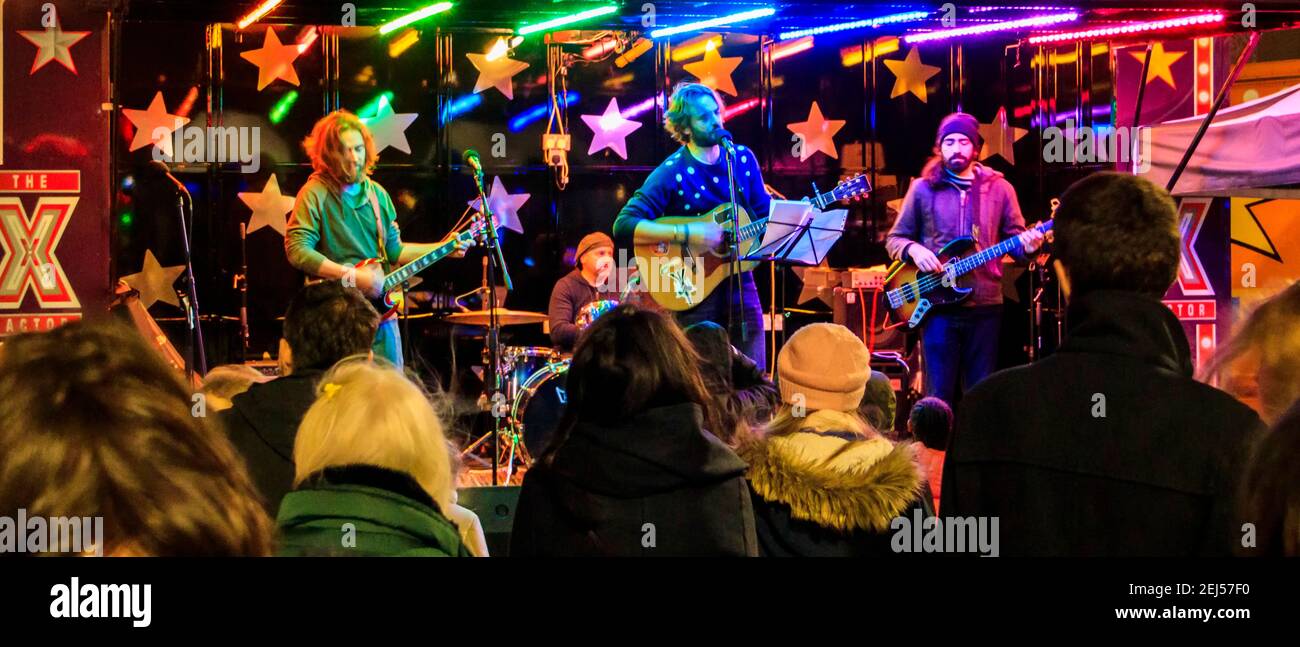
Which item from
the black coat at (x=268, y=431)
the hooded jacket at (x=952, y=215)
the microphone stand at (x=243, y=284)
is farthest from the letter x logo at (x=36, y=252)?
the hooded jacket at (x=952, y=215)

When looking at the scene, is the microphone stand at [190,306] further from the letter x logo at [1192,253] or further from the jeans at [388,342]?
the letter x logo at [1192,253]

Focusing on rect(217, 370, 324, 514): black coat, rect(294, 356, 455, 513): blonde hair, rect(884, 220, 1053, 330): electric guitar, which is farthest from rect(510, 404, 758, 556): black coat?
rect(884, 220, 1053, 330): electric guitar

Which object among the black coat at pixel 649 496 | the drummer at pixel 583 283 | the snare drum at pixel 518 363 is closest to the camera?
the black coat at pixel 649 496

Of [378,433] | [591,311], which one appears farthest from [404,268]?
[378,433]

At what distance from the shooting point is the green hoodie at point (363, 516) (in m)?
2.90

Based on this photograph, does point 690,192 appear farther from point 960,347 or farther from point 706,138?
point 960,347

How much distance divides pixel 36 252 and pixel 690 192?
421cm

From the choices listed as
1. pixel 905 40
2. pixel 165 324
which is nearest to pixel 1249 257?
pixel 905 40

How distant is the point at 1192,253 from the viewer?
11156 mm

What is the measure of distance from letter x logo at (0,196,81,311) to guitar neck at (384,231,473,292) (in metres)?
1.99

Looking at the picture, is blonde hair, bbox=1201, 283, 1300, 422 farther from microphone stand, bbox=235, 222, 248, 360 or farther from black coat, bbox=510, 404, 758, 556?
microphone stand, bbox=235, 222, 248, 360

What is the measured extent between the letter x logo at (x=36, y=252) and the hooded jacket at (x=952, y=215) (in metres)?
5.73

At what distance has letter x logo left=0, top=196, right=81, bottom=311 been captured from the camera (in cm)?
775
